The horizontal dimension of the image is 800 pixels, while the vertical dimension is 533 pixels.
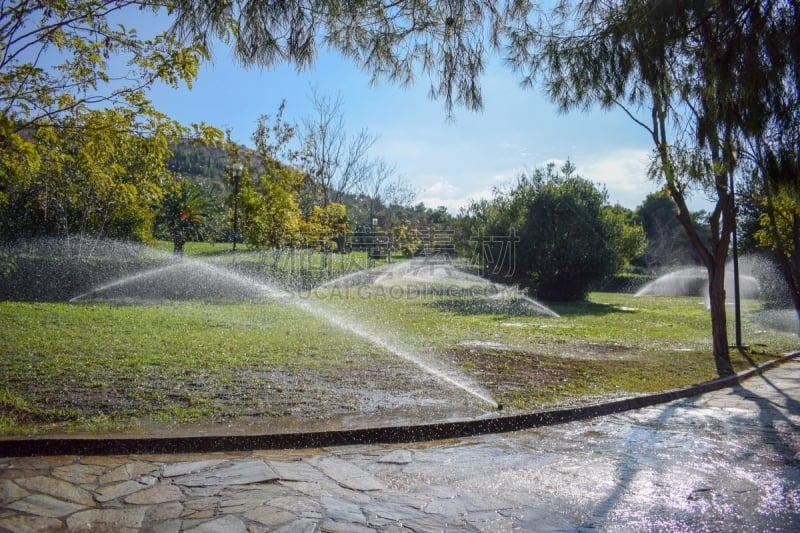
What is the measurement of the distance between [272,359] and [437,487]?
4.69 metres

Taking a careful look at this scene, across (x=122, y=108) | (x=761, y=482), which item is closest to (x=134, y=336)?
A: (x=122, y=108)

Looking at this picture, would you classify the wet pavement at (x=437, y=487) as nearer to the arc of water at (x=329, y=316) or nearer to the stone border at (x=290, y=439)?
the stone border at (x=290, y=439)

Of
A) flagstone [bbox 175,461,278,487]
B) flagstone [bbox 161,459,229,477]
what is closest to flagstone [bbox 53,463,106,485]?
flagstone [bbox 161,459,229,477]

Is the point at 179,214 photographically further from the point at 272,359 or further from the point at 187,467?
the point at 187,467

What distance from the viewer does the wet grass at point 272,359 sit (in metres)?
5.60

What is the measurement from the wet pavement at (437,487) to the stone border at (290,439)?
9 cm

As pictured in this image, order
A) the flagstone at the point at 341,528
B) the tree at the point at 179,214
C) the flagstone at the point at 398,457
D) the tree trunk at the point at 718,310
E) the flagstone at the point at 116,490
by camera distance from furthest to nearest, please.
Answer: the tree at the point at 179,214 < the tree trunk at the point at 718,310 < the flagstone at the point at 398,457 < the flagstone at the point at 116,490 < the flagstone at the point at 341,528

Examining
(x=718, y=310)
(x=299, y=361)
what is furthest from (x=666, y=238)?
(x=299, y=361)

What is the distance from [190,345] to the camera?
29.4 ft

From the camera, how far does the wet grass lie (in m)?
5.60

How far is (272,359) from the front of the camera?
819 centimetres

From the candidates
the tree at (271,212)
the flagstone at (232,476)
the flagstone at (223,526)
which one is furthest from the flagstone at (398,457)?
the tree at (271,212)

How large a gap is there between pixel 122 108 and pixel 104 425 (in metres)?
3.03

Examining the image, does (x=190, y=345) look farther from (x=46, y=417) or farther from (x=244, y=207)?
(x=244, y=207)
